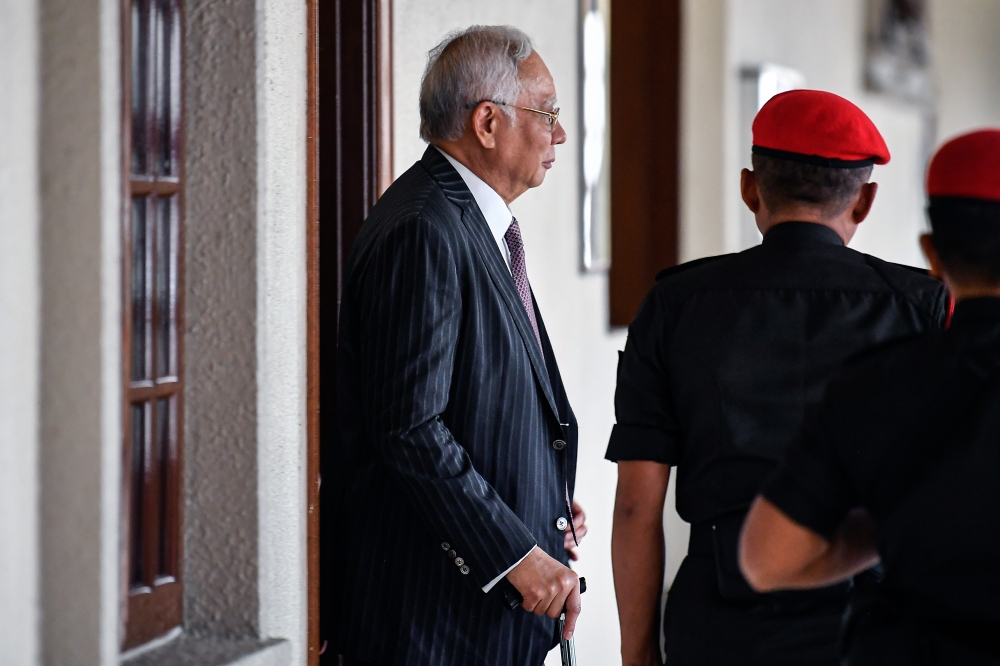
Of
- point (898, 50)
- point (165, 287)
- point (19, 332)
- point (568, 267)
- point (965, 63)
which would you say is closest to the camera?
point (19, 332)

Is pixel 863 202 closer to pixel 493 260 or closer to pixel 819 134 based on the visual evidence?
pixel 819 134

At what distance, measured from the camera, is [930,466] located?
3.28ft

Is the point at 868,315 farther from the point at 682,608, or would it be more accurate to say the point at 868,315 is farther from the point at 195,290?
the point at 195,290

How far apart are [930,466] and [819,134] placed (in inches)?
23.6

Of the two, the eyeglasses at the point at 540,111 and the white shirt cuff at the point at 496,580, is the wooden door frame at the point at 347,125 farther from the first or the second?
the white shirt cuff at the point at 496,580

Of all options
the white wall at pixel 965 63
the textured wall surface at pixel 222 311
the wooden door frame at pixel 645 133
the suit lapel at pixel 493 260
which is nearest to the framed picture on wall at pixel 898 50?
the white wall at pixel 965 63

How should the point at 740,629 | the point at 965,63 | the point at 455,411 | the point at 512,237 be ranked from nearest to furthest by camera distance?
1. the point at 740,629
2. the point at 455,411
3. the point at 512,237
4. the point at 965,63

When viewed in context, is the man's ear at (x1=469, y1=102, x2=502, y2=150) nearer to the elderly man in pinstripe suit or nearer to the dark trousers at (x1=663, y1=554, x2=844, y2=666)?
the elderly man in pinstripe suit

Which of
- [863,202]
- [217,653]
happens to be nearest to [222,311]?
[217,653]

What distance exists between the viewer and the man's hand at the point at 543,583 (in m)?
1.61

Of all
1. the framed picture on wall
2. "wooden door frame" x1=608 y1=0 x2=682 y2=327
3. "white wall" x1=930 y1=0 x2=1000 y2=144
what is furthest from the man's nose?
"white wall" x1=930 y1=0 x2=1000 y2=144

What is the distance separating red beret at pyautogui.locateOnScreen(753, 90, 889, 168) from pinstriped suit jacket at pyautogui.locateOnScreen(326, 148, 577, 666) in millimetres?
494

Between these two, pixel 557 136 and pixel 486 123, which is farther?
pixel 557 136

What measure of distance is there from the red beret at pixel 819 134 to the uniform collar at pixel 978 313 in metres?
0.45
